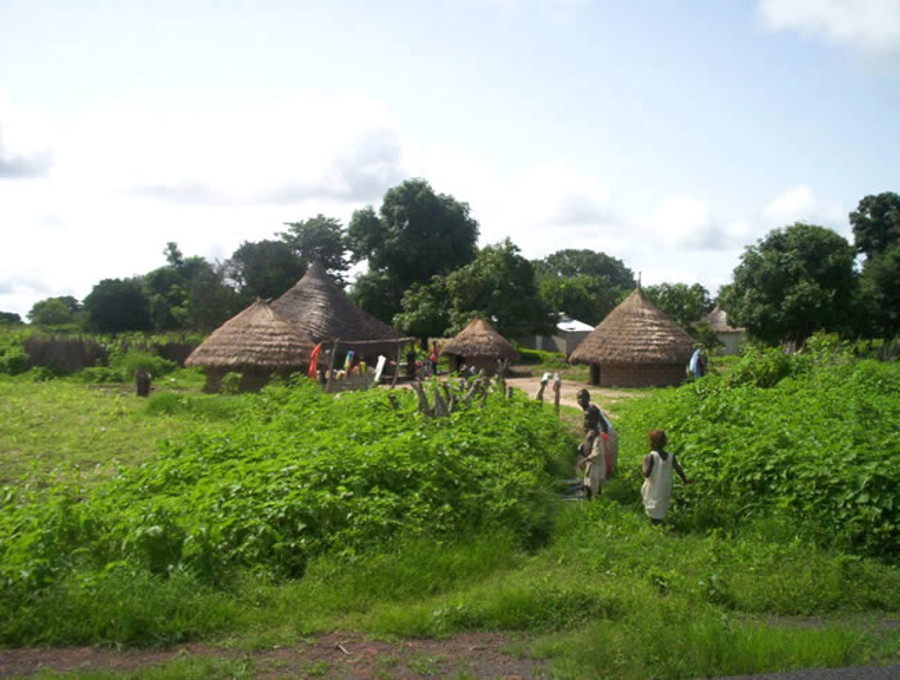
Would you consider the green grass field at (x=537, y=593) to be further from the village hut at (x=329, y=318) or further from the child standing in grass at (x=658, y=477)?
the village hut at (x=329, y=318)

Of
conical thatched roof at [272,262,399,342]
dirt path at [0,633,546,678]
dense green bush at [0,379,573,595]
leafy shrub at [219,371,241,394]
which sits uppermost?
conical thatched roof at [272,262,399,342]

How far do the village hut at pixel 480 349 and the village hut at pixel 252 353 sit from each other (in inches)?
281

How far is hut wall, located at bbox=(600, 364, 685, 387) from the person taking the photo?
918 inches

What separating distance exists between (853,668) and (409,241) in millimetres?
36041

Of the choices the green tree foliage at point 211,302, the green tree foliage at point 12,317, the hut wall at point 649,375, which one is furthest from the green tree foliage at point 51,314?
the hut wall at point 649,375

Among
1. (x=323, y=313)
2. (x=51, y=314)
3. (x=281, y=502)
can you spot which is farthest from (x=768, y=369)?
(x=51, y=314)

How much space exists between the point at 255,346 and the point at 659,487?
15431 millimetres

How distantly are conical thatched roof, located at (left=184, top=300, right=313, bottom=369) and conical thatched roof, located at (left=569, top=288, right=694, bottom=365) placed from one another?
344 inches

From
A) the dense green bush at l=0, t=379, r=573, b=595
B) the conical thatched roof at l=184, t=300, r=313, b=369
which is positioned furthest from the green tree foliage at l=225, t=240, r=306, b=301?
the dense green bush at l=0, t=379, r=573, b=595

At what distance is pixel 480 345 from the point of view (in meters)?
26.9

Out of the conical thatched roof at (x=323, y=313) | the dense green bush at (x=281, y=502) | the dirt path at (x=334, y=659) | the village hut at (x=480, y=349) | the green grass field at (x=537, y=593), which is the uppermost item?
the conical thatched roof at (x=323, y=313)

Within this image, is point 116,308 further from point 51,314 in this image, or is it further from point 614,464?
point 614,464

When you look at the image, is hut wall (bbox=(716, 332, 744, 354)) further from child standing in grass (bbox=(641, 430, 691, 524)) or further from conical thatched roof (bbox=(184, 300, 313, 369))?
child standing in grass (bbox=(641, 430, 691, 524))

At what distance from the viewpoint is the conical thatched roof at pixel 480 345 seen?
2681 cm
